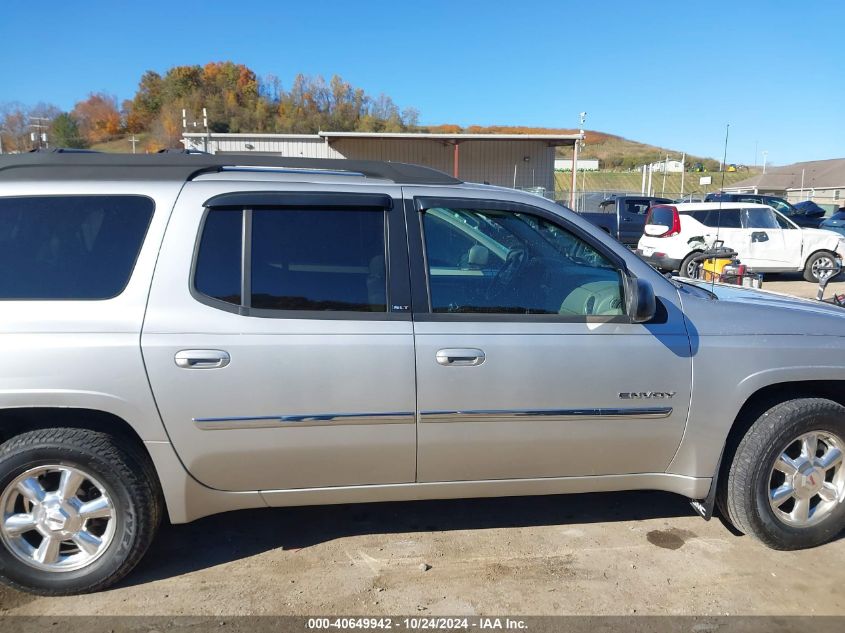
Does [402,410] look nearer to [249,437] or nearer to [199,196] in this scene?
[249,437]

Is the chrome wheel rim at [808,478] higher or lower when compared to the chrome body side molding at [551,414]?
lower

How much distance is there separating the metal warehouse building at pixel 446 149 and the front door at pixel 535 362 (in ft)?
85.8

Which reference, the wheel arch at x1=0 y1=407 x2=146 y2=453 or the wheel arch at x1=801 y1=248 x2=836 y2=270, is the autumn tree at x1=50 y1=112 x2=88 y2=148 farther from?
the wheel arch at x1=0 y1=407 x2=146 y2=453

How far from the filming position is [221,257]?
2809 mm

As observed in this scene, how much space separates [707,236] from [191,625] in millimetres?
12299

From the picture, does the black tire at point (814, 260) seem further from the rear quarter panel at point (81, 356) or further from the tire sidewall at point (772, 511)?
the rear quarter panel at point (81, 356)

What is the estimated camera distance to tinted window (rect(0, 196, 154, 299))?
2.72 m

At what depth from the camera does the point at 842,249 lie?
1324 cm

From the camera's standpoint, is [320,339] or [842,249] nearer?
[320,339]

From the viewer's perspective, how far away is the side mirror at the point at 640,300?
2.81 meters

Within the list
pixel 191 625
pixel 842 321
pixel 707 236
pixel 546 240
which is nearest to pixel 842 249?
pixel 707 236

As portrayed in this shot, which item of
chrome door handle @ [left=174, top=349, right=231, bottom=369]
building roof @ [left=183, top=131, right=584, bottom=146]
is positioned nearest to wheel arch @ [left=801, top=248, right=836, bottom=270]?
chrome door handle @ [left=174, top=349, right=231, bottom=369]

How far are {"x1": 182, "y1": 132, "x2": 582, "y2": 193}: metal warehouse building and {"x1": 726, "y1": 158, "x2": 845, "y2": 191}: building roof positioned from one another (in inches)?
1031

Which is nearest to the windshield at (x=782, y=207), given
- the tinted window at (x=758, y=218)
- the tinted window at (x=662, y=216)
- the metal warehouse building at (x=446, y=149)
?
the metal warehouse building at (x=446, y=149)
